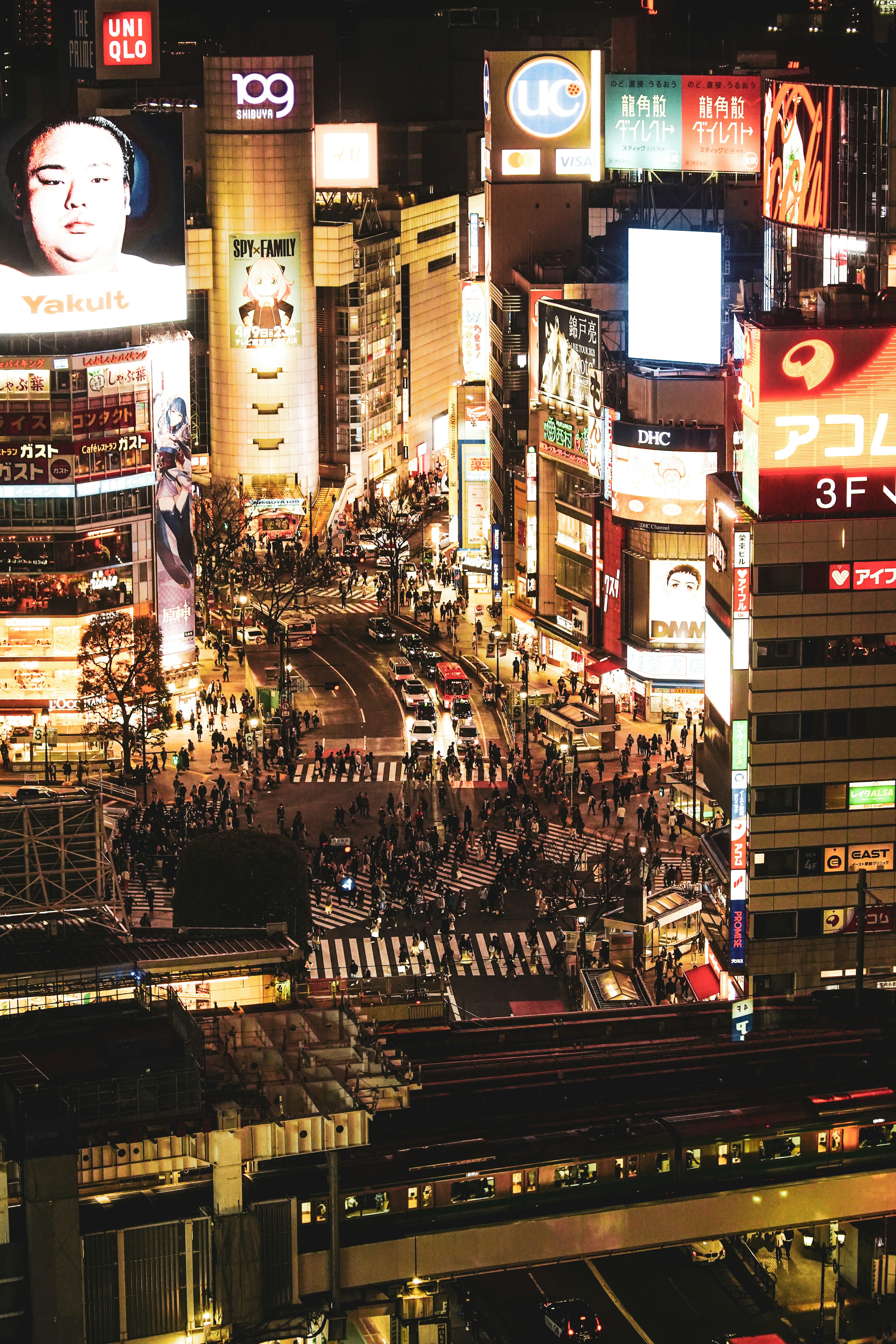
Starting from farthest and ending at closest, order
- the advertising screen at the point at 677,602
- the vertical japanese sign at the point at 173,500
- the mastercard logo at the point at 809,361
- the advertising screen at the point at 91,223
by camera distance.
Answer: the vertical japanese sign at the point at 173,500 → the advertising screen at the point at 91,223 → the advertising screen at the point at 677,602 → the mastercard logo at the point at 809,361

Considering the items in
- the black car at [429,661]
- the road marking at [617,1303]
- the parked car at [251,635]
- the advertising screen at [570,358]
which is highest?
the advertising screen at [570,358]

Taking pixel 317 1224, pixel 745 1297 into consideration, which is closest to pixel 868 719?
pixel 745 1297

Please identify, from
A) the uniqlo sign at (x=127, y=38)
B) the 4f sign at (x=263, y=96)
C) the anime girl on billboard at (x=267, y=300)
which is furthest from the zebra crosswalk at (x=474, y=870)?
the 4f sign at (x=263, y=96)

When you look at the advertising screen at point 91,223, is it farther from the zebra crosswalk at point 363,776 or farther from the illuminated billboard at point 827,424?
the illuminated billboard at point 827,424

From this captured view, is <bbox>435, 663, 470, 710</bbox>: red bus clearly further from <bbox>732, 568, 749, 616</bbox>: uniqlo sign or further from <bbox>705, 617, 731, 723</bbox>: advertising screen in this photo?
<bbox>732, 568, 749, 616</bbox>: uniqlo sign

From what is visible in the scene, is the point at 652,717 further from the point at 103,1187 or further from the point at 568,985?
the point at 103,1187

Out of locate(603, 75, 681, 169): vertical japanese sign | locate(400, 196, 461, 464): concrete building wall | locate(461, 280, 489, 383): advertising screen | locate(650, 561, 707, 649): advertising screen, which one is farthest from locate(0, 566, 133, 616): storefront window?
locate(400, 196, 461, 464): concrete building wall
